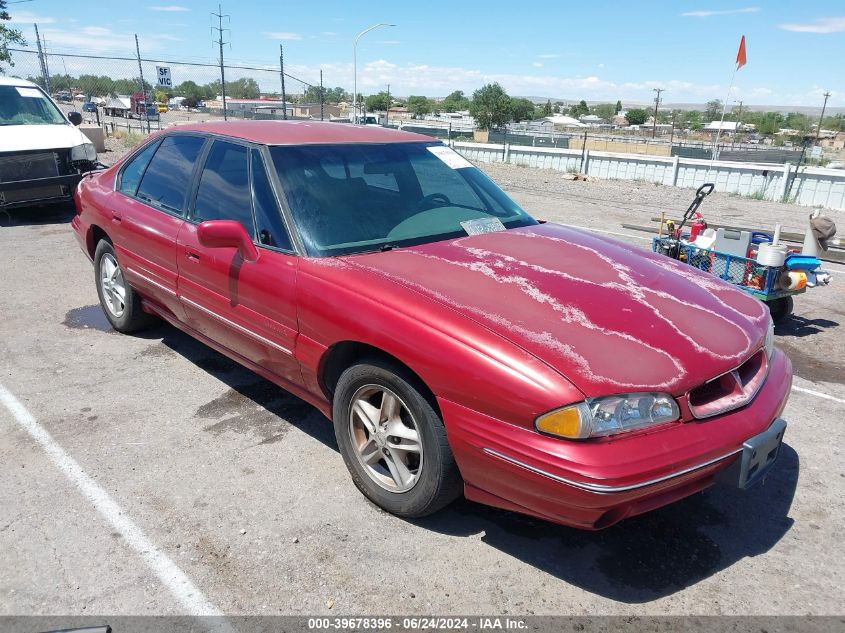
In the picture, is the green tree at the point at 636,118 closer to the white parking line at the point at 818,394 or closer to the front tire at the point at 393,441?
the white parking line at the point at 818,394

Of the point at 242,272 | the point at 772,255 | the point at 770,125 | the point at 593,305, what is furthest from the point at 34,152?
the point at 770,125

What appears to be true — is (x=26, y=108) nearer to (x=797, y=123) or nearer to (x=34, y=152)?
(x=34, y=152)

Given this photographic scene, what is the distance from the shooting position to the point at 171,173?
4145 mm

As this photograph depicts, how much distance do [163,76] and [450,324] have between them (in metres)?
22.1

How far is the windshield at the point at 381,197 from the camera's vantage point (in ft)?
10.5

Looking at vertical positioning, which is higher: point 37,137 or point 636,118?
point 37,137

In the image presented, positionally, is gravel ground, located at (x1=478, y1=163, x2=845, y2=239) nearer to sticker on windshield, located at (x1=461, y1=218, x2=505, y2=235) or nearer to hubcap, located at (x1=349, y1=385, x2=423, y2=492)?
sticker on windshield, located at (x1=461, y1=218, x2=505, y2=235)

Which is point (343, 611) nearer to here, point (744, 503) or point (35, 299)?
point (744, 503)

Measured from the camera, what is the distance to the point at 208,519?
112 inches

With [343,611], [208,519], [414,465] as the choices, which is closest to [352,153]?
[414,465]

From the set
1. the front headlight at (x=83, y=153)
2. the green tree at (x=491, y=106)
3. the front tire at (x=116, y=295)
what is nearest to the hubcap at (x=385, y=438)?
the front tire at (x=116, y=295)

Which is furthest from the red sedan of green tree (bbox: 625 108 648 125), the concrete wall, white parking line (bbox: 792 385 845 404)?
green tree (bbox: 625 108 648 125)

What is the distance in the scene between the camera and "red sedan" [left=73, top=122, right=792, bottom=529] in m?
2.24

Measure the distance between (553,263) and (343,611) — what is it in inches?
71.9
